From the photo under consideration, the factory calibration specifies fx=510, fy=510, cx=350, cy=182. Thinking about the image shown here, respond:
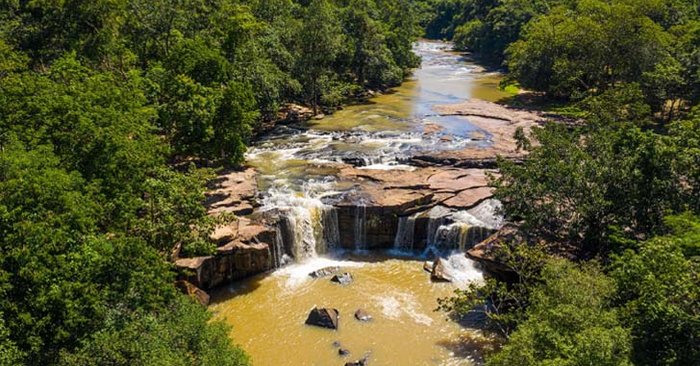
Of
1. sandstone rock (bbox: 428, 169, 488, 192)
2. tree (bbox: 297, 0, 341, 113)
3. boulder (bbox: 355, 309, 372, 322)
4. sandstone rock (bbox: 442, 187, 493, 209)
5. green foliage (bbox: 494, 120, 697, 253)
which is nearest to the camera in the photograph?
green foliage (bbox: 494, 120, 697, 253)

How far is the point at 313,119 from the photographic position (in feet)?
165

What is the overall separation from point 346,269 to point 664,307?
15923mm

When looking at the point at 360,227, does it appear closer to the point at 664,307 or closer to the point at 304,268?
the point at 304,268

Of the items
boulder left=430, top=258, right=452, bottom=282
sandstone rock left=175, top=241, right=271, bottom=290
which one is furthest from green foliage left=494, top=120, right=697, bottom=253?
sandstone rock left=175, top=241, right=271, bottom=290

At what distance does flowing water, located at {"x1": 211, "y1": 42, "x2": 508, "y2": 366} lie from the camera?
66.7ft

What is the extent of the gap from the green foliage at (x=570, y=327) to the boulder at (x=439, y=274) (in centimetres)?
707

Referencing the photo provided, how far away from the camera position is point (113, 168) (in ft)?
66.5

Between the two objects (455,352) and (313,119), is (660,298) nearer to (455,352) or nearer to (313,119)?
(455,352)

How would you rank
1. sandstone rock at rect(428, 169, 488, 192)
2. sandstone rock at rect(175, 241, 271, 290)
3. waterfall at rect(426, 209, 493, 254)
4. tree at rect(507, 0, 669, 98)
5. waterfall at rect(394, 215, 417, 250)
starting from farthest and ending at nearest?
tree at rect(507, 0, 669, 98) → sandstone rock at rect(428, 169, 488, 192) → waterfall at rect(394, 215, 417, 250) → waterfall at rect(426, 209, 493, 254) → sandstone rock at rect(175, 241, 271, 290)

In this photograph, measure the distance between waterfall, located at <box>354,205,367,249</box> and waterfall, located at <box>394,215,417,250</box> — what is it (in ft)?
5.87

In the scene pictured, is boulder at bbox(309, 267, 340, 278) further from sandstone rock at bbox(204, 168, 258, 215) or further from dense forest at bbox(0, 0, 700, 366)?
dense forest at bbox(0, 0, 700, 366)

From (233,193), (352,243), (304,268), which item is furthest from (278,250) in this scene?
(233,193)

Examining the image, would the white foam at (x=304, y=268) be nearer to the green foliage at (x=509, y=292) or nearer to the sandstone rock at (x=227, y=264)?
the sandstone rock at (x=227, y=264)

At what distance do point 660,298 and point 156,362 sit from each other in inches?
509
